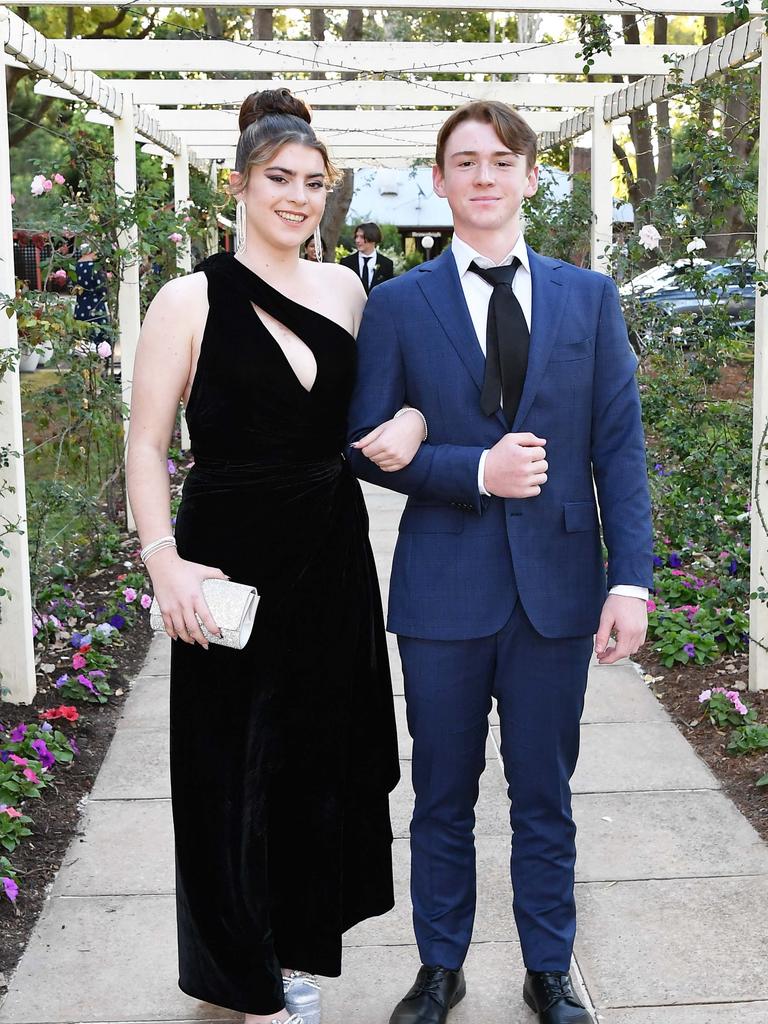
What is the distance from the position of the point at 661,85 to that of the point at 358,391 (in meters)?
4.62

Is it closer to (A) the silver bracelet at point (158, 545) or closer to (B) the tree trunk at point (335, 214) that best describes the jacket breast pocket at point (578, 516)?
(A) the silver bracelet at point (158, 545)

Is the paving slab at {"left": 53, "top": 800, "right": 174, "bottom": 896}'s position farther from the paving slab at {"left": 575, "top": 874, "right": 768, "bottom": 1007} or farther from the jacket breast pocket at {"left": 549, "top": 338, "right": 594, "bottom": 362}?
the jacket breast pocket at {"left": 549, "top": 338, "right": 594, "bottom": 362}

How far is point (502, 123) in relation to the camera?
2588mm

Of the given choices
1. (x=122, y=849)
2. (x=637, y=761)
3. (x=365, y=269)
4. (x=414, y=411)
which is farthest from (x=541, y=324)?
(x=365, y=269)

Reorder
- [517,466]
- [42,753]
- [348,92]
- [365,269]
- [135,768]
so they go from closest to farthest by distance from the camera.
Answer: [517,466] < [42,753] < [135,768] < [348,92] < [365,269]

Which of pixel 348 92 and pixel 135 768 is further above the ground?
pixel 348 92

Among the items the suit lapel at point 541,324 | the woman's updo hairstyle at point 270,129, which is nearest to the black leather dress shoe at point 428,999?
the suit lapel at point 541,324


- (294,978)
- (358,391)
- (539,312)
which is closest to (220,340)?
(358,391)

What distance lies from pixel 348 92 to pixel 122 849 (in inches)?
265

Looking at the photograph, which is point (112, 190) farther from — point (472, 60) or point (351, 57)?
point (472, 60)

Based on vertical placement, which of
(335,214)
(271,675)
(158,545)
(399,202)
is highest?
(399,202)

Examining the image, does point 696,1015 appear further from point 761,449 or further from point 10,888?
point 761,449

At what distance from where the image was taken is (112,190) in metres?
7.85

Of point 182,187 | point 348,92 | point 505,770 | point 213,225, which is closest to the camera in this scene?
point 505,770
